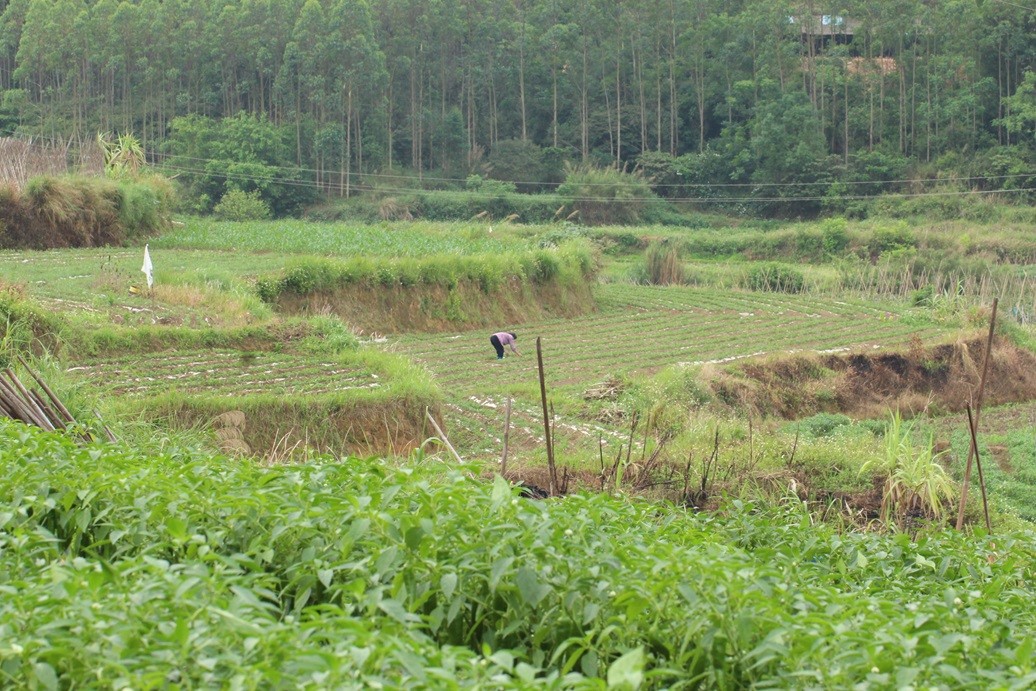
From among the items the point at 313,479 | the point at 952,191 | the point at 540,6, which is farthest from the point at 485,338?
the point at 540,6

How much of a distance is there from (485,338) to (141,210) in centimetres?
1098

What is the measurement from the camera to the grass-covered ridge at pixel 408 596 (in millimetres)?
3064

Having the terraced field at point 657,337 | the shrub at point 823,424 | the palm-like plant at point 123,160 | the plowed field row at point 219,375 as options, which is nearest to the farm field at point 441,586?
the plowed field row at point 219,375

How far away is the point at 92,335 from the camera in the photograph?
1427 cm

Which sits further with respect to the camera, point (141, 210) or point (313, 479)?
point (141, 210)

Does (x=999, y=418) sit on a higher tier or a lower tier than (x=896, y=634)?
lower

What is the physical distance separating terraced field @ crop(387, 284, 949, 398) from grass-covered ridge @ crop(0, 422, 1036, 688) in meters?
11.5

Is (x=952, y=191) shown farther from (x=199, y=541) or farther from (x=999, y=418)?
(x=199, y=541)

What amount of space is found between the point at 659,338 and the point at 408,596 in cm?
1854

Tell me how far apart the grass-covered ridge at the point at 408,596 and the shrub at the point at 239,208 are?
39433mm

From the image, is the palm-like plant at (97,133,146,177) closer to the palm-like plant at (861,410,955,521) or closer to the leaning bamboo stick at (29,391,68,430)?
the leaning bamboo stick at (29,391,68,430)

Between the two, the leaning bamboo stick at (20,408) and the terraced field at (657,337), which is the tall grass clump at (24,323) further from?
the leaning bamboo stick at (20,408)

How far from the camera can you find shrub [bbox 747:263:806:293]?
34.2 meters

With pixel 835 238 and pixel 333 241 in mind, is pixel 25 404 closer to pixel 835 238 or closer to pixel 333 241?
pixel 333 241
